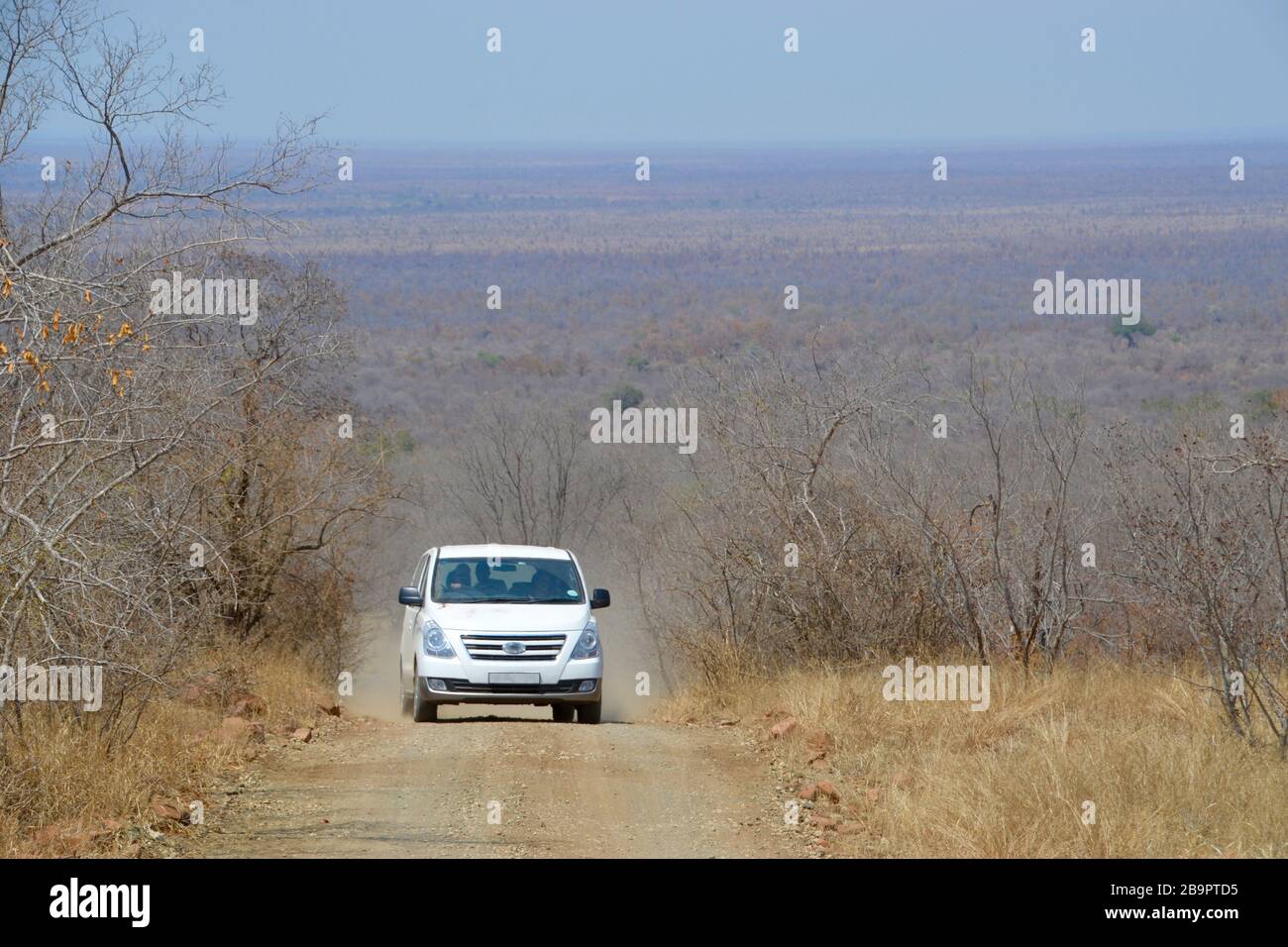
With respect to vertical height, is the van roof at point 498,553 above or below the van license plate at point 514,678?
above

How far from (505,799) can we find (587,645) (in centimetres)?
460

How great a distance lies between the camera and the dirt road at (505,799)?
764cm

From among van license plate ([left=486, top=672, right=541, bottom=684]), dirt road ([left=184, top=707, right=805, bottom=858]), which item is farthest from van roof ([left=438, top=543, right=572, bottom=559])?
dirt road ([left=184, top=707, right=805, bottom=858])

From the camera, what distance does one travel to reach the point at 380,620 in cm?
3400

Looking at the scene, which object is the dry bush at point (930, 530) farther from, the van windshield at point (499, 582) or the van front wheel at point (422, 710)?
the van front wheel at point (422, 710)

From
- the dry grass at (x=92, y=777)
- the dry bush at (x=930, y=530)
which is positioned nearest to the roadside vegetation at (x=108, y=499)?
the dry grass at (x=92, y=777)

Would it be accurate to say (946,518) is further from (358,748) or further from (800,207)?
(800,207)

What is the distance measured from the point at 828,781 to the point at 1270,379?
39684mm

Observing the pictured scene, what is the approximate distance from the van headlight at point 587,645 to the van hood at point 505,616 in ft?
0.29

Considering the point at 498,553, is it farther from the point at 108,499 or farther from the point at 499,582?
the point at 108,499

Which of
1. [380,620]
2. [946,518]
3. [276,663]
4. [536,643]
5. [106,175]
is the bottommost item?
[380,620]

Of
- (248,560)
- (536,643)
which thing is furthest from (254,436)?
(536,643)

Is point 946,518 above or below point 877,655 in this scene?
above

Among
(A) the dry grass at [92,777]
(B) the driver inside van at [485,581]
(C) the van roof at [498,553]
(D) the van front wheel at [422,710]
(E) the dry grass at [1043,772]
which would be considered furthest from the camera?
(C) the van roof at [498,553]
